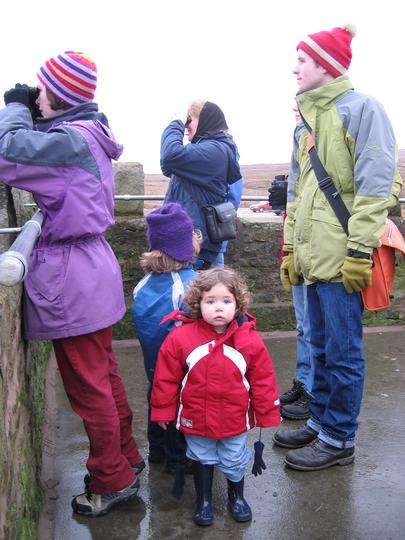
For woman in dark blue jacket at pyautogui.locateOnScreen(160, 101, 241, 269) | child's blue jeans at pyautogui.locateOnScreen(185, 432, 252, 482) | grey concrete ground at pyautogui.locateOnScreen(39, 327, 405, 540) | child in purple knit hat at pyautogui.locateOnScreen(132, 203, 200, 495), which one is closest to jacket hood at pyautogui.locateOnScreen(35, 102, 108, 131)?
child in purple knit hat at pyautogui.locateOnScreen(132, 203, 200, 495)

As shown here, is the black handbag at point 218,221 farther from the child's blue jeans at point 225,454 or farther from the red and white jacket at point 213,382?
the child's blue jeans at point 225,454

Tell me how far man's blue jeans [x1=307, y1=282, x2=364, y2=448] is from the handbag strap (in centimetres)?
31

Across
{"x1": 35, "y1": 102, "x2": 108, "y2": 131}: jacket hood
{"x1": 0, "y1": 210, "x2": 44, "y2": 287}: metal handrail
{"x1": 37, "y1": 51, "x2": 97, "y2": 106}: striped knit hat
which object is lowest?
{"x1": 0, "y1": 210, "x2": 44, "y2": 287}: metal handrail

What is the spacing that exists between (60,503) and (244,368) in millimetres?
1022

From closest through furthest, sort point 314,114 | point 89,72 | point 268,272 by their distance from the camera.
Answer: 1. point 89,72
2. point 314,114
3. point 268,272

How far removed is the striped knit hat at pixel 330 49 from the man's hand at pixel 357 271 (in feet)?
2.83

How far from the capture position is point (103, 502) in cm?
267

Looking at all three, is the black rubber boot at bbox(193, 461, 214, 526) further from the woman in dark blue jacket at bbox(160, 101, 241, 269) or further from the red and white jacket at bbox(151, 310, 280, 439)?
the woman in dark blue jacket at bbox(160, 101, 241, 269)

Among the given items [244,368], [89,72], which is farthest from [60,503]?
[89,72]

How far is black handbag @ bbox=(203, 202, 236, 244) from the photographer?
3752 millimetres

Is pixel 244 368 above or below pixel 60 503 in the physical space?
above

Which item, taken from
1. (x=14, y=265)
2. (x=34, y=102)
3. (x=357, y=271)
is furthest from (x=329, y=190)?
(x=14, y=265)

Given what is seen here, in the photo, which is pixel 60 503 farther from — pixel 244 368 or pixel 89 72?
pixel 89 72

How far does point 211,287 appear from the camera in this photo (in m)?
2.61
